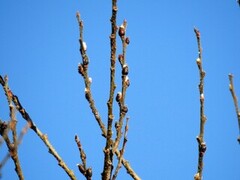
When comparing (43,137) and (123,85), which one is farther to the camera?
(43,137)

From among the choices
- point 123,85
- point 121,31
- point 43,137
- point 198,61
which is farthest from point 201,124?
point 43,137

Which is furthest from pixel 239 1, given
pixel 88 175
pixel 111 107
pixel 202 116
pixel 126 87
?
pixel 88 175

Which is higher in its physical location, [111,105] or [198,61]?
[198,61]

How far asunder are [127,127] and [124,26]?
766 mm

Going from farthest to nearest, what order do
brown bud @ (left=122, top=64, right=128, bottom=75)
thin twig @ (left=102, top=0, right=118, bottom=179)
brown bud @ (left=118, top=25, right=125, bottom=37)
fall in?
1. brown bud @ (left=118, top=25, right=125, bottom=37)
2. brown bud @ (left=122, top=64, right=128, bottom=75)
3. thin twig @ (left=102, top=0, right=118, bottom=179)

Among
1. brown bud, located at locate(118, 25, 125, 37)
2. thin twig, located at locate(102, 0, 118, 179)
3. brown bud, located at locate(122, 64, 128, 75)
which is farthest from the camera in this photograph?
brown bud, located at locate(118, 25, 125, 37)

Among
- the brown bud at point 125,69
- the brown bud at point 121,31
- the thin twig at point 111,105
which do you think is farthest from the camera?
the brown bud at point 121,31

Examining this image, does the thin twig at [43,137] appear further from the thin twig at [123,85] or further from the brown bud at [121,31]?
the brown bud at [121,31]

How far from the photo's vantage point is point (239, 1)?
83.0 inches

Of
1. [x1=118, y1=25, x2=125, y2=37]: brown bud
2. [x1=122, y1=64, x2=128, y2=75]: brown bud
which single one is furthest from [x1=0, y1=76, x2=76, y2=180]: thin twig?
[x1=118, y1=25, x2=125, y2=37]: brown bud

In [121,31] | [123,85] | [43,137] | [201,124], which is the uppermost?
[121,31]

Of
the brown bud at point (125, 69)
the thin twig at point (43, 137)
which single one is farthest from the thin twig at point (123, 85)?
the thin twig at point (43, 137)

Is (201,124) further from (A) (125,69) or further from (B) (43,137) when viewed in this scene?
(B) (43,137)

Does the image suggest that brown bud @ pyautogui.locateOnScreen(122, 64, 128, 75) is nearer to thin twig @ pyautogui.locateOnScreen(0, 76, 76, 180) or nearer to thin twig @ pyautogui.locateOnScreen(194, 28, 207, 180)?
thin twig @ pyautogui.locateOnScreen(194, 28, 207, 180)
